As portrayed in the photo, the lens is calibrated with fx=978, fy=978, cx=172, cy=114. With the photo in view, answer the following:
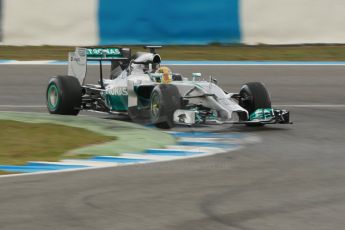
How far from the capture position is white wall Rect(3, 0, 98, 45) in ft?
63.6

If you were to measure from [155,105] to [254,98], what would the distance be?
1134 millimetres

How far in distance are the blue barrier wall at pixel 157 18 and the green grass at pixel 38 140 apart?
27.8 ft

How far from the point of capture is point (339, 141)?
33.1ft

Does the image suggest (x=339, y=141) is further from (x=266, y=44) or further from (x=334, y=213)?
(x=266, y=44)

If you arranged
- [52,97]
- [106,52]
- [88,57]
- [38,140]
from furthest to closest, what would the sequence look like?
1. [88,57]
2. [106,52]
3. [52,97]
4. [38,140]

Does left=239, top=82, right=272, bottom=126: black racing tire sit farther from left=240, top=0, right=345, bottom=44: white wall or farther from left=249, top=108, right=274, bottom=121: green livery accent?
left=240, top=0, right=345, bottom=44: white wall

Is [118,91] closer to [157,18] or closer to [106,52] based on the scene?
[106,52]

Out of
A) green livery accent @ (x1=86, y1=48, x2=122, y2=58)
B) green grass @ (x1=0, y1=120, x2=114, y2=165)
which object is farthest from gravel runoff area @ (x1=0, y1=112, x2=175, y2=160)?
green livery accent @ (x1=86, y1=48, x2=122, y2=58)

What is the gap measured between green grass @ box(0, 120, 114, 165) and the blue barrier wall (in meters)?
8.48

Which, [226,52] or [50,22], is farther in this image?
[226,52]

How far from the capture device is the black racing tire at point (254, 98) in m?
11.1

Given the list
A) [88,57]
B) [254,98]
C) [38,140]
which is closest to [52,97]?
[88,57]

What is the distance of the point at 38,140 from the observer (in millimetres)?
9773

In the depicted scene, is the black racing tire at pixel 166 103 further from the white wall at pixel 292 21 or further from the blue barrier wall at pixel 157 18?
the white wall at pixel 292 21
